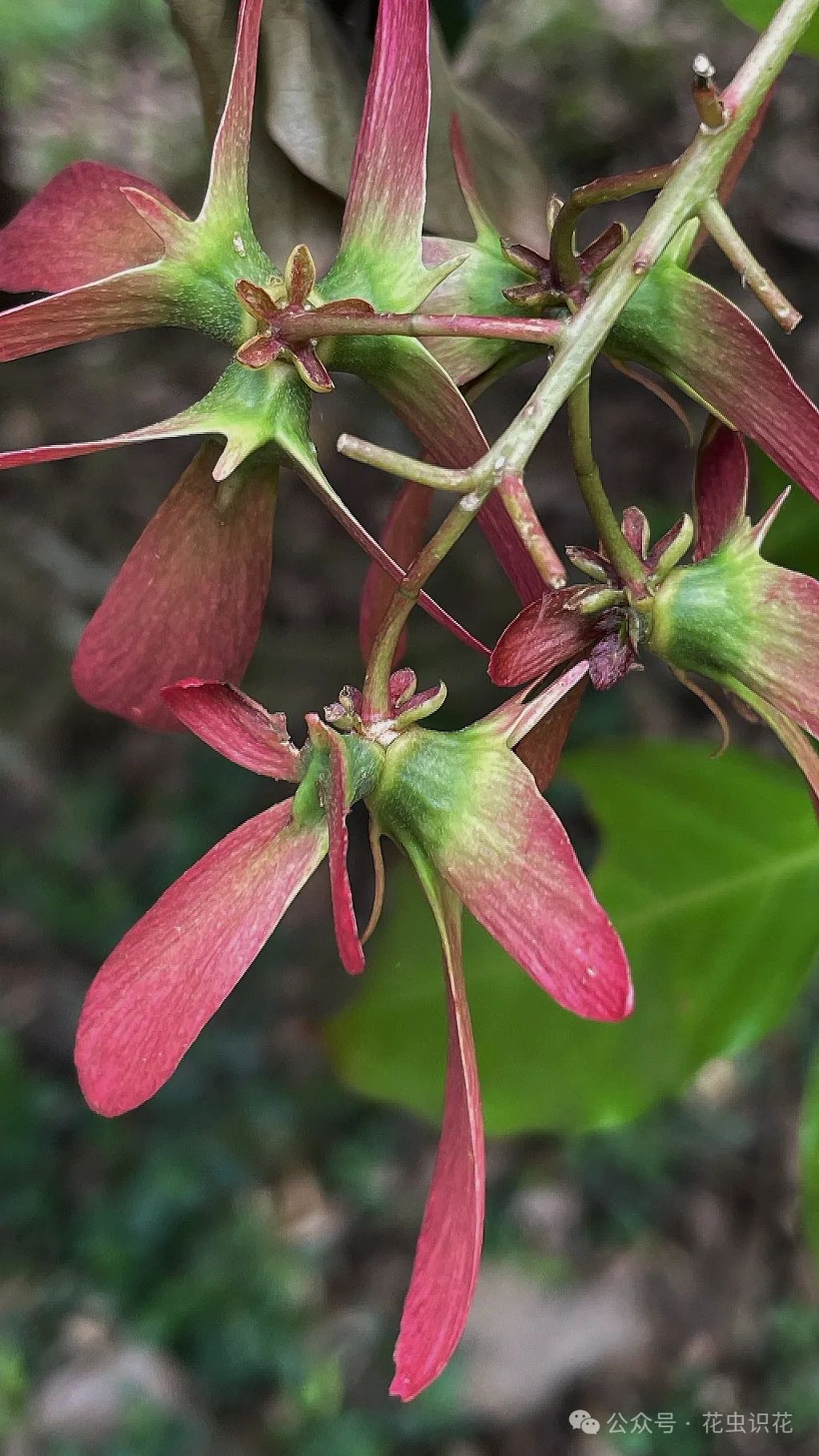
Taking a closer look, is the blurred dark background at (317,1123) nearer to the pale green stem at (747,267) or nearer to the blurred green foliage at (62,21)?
the blurred green foliage at (62,21)

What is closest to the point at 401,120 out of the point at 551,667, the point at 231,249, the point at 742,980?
the point at 231,249

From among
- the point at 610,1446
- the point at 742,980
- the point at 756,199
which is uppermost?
the point at 756,199

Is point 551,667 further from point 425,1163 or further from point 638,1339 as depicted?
point 638,1339

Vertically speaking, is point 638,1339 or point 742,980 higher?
point 742,980

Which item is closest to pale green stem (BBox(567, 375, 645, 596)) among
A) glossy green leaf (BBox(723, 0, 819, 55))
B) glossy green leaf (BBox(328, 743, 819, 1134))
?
glossy green leaf (BBox(723, 0, 819, 55))

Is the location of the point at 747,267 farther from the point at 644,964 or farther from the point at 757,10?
the point at 644,964

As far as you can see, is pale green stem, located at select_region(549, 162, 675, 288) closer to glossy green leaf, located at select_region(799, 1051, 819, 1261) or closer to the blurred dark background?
glossy green leaf, located at select_region(799, 1051, 819, 1261)
